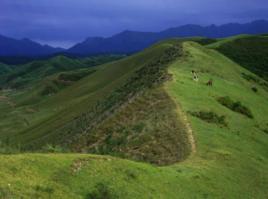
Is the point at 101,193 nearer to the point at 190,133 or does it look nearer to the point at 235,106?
the point at 190,133

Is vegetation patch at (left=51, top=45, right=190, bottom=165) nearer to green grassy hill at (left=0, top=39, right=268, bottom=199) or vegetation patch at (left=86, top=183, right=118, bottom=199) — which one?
green grassy hill at (left=0, top=39, right=268, bottom=199)

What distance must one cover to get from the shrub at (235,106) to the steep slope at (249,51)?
4637 centimetres

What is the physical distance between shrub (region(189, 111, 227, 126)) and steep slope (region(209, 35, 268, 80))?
54.9 m

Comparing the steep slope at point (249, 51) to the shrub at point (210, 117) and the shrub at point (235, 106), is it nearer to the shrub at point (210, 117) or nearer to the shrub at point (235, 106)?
the shrub at point (235, 106)

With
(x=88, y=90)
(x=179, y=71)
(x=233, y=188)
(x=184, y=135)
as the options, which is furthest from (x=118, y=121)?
(x=88, y=90)

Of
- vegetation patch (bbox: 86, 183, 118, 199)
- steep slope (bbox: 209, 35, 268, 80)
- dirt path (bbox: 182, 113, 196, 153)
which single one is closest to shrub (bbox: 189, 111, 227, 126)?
dirt path (bbox: 182, 113, 196, 153)

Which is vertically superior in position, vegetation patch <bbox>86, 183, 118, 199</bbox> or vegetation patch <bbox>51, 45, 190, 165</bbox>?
vegetation patch <bbox>86, 183, 118, 199</bbox>

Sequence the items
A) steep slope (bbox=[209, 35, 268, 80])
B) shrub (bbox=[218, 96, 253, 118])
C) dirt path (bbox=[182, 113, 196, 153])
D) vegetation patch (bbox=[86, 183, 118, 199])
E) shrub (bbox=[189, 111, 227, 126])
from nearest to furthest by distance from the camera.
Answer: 1. vegetation patch (bbox=[86, 183, 118, 199])
2. dirt path (bbox=[182, 113, 196, 153])
3. shrub (bbox=[189, 111, 227, 126])
4. shrub (bbox=[218, 96, 253, 118])
5. steep slope (bbox=[209, 35, 268, 80])

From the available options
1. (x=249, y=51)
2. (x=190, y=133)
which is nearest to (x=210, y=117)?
(x=190, y=133)

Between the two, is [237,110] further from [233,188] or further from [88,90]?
[88,90]

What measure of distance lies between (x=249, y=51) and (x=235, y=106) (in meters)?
65.7

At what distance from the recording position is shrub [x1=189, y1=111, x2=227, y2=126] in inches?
1547

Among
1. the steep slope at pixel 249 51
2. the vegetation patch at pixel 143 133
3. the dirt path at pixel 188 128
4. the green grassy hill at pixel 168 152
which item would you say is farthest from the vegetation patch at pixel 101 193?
the steep slope at pixel 249 51

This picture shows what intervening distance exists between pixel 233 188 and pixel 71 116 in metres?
48.4
